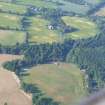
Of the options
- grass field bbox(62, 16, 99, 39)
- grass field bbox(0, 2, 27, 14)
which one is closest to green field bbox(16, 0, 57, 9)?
grass field bbox(0, 2, 27, 14)

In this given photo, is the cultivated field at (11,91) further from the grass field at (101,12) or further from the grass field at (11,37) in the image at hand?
the grass field at (101,12)

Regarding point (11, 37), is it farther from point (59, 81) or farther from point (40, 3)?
point (40, 3)

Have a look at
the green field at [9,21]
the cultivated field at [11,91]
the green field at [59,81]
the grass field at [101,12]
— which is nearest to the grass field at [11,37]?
the green field at [9,21]

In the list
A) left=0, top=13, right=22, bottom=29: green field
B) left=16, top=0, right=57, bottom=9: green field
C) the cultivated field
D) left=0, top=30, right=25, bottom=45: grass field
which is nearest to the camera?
the cultivated field

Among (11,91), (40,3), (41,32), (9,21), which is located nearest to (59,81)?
(11,91)

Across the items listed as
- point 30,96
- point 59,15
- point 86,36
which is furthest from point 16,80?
point 59,15

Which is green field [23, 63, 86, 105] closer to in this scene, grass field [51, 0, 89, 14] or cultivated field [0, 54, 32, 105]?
cultivated field [0, 54, 32, 105]
